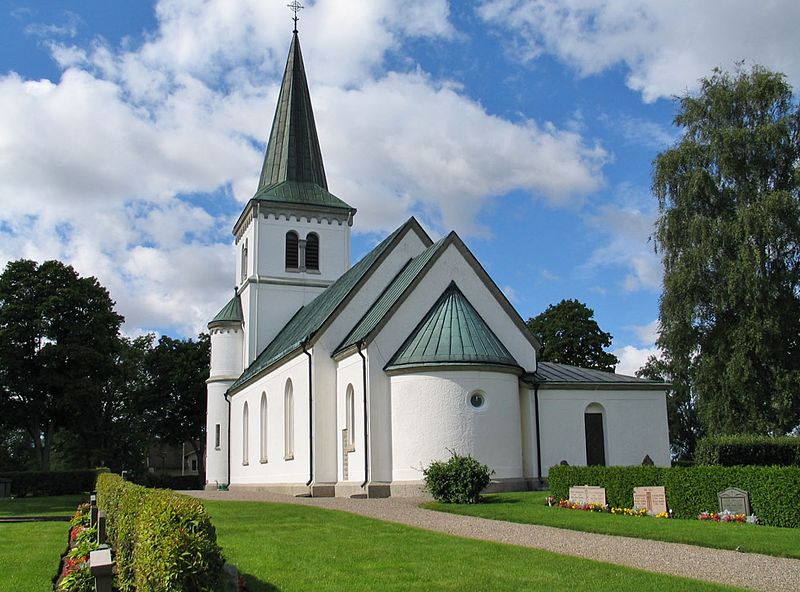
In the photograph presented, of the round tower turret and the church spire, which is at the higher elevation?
the church spire

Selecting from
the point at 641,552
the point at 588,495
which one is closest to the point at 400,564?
the point at 641,552

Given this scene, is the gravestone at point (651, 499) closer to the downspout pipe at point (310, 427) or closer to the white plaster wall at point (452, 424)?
the white plaster wall at point (452, 424)

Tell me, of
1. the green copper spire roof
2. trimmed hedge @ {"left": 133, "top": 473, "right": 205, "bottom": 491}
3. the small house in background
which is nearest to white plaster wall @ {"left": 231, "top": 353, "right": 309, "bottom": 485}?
the green copper spire roof

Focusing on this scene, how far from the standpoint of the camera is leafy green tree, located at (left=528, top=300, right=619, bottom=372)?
56.1 meters

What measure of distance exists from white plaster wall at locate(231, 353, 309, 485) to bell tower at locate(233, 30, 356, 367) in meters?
3.53

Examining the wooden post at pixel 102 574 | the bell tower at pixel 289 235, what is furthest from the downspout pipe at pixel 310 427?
the wooden post at pixel 102 574

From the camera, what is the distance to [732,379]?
29.3m

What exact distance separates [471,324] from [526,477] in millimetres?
5383

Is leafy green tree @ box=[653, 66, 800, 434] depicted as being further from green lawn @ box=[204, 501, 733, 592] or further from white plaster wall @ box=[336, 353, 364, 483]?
green lawn @ box=[204, 501, 733, 592]

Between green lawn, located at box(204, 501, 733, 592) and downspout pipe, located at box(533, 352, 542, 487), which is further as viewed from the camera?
downspout pipe, located at box(533, 352, 542, 487)

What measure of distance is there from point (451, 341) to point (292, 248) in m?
17.7

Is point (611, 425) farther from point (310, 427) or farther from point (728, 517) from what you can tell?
point (728, 517)

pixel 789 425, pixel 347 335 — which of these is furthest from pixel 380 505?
pixel 789 425

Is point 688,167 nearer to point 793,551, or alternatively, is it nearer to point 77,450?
point 793,551
